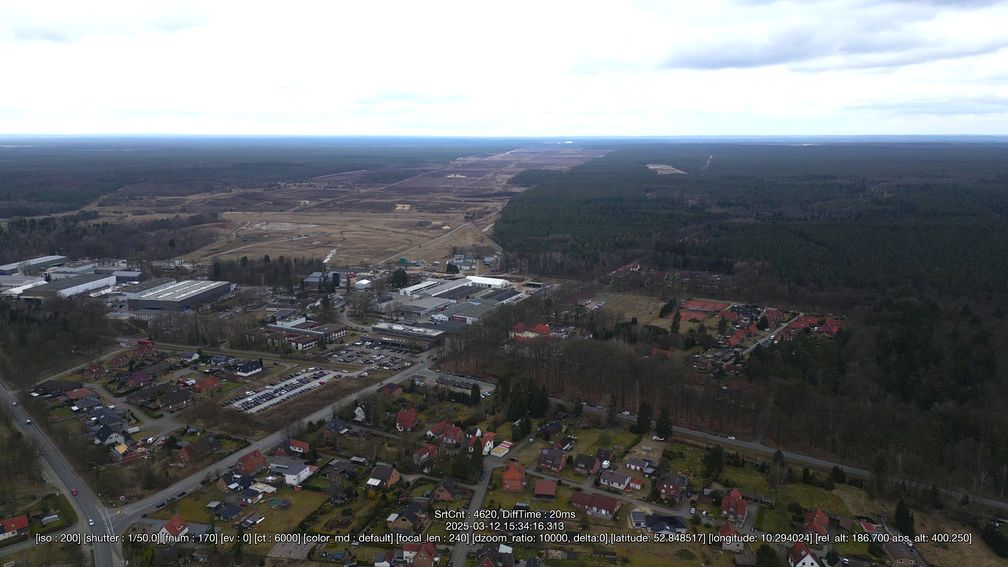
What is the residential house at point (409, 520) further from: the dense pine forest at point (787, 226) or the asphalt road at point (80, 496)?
the dense pine forest at point (787, 226)

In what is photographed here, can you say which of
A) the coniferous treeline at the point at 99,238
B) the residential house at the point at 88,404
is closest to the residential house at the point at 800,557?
the residential house at the point at 88,404

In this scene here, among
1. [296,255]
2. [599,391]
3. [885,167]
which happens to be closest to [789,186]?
[885,167]

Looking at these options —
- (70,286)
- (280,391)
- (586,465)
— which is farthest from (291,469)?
(70,286)

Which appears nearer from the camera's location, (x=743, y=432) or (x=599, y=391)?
(x=743, y=432)

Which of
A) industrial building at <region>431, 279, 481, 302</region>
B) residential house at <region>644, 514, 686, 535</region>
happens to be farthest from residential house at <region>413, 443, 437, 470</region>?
industrial building at <region>431, 279, 481, 302</region>

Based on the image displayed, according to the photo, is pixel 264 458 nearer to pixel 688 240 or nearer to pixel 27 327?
pixel 27 327

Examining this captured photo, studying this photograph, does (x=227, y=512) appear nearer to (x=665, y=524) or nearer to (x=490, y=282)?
(x=665, y=524)
